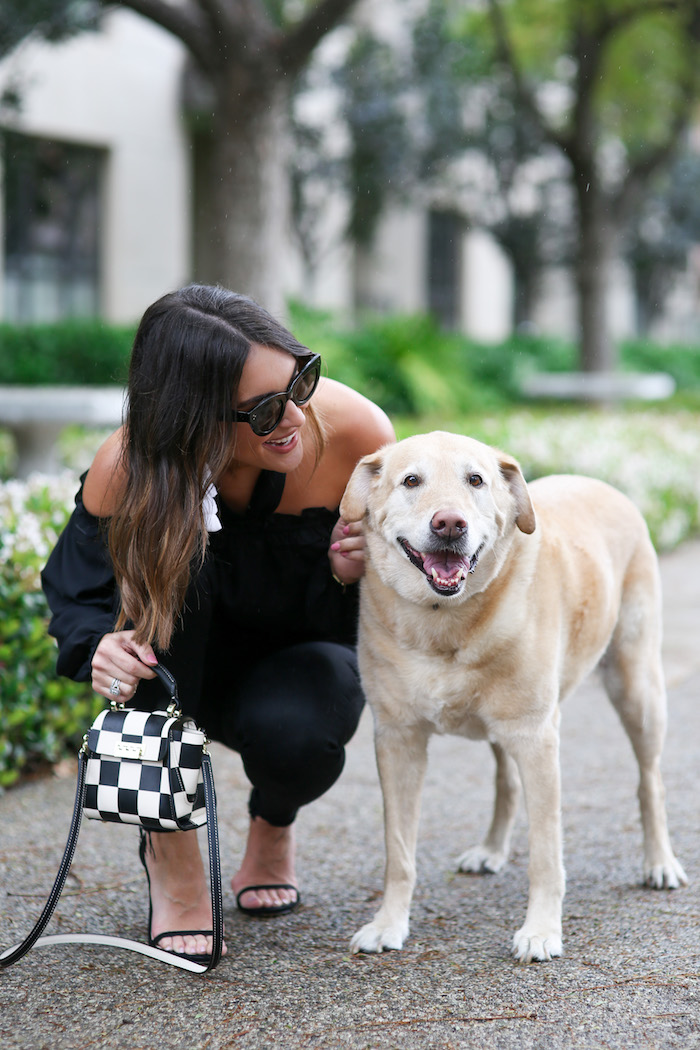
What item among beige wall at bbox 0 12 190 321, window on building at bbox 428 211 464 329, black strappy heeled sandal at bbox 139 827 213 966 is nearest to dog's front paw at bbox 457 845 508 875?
black strappy heeled sandal at bbox 139 827 213 966

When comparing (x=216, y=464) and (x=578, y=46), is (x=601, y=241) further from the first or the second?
(x=216, y=464)

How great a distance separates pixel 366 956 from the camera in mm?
2582

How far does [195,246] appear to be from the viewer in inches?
728

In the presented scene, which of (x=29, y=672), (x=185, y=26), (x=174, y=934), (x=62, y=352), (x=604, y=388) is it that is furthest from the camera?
(x=62, y=352)

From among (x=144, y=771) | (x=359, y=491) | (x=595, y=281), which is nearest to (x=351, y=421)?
(x=359, y=491)

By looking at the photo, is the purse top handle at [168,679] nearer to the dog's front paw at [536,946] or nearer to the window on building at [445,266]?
the dog's front paw at [536,946]

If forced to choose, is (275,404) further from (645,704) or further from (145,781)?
(645,704)

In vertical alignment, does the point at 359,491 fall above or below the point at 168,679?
above

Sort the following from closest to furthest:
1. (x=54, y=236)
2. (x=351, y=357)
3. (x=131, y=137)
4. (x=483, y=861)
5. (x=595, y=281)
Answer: (x=483, y=861) → (x=351, y=357) → (x=595, y=281) → (x=54, y=236) → (x=131, y=137)

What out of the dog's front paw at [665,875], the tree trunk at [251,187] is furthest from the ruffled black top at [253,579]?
the tree trunk at [251,187]

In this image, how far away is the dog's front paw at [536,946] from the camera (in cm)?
252

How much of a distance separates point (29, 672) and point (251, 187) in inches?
185

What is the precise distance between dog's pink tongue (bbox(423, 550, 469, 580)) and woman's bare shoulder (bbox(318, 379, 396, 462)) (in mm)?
594

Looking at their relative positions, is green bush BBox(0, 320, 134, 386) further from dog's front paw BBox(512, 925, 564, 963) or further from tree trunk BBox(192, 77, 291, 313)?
dog's front paw BBox(512, 925, 564, 963)
